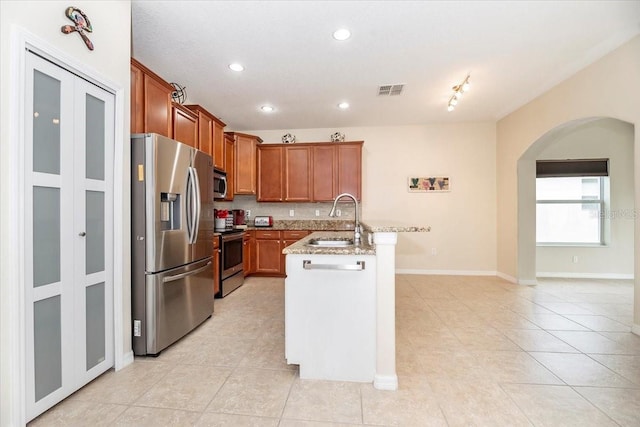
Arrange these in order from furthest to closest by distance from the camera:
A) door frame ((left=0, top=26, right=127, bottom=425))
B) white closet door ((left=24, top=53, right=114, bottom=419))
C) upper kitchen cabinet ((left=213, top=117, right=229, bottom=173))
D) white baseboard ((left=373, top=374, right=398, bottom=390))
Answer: upper kitchen cabinet ((left=213, top=117, right=229, bottom=173))
white baseboard ((left=373, top=374, right=398, bottom=390))
white closet door ((left=24, top=53, right=114, bottom=419))
door frame ((left=0, top=26, right=127, bottom=425))

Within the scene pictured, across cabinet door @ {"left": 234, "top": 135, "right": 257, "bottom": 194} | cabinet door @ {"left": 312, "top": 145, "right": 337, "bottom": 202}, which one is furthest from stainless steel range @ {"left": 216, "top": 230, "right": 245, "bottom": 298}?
cabinet door @ {"left": 312, "top": 145, "right": 337, "bottom": 202}

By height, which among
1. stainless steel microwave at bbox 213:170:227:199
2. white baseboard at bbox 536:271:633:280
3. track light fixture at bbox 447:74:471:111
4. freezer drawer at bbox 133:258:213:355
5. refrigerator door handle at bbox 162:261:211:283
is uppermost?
track light fixture at bbox 447:74:471:111

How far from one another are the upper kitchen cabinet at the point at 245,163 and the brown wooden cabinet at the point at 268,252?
0.84 m

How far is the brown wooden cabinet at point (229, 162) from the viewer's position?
4.58 meters

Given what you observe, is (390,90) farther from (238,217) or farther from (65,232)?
(65,232)

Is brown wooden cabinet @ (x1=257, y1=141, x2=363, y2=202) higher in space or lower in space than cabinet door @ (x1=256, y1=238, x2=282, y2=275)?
higher

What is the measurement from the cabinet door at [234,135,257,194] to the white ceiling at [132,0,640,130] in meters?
0.88

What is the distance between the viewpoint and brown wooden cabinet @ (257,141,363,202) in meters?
5.00

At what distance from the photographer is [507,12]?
2230 millimetres

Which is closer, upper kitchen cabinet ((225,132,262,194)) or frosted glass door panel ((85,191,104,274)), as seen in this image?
frosted glass door panel ((85,191,104,274))

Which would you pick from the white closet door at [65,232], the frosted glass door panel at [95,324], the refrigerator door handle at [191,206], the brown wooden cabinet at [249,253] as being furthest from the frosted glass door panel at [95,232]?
the brown wooden cabinet at [249,253]

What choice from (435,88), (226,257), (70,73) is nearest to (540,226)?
(435,88)

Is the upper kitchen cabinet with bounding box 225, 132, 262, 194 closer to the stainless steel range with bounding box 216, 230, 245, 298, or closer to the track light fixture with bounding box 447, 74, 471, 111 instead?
the stainless steel range with bounding box 216, 230, 245, 298

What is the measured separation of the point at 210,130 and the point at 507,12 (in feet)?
11.4
